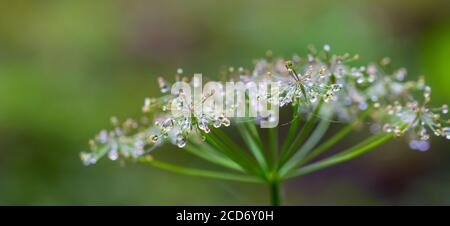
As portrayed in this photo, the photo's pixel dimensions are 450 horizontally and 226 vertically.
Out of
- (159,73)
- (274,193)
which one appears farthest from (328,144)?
(159,73)

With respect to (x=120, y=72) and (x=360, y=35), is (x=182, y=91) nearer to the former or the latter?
(x=360, y=35)

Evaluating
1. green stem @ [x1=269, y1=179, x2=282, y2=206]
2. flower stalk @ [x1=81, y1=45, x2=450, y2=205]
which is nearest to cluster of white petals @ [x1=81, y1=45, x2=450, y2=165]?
flower stalk @ [x1=81, y1=45, x2=450, y2=205]

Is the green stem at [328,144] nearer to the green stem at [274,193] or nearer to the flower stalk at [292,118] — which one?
the flower stalk at [292,118]

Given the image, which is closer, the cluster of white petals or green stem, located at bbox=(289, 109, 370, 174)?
the cluster of white petals

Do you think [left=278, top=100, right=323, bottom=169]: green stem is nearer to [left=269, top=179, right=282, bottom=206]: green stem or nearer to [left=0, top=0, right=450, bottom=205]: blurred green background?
[left=269, top=179, right=282, bottom=206]: green stem

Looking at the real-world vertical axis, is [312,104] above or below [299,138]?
above

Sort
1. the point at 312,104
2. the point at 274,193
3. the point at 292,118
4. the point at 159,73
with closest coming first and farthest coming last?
the point at 292,118, the point at 274,193, the point at 312,104, the point at 159,73

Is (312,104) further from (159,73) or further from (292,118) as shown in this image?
(159,73)
